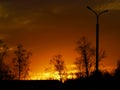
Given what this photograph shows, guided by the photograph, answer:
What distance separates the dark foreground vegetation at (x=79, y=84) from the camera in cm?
4981

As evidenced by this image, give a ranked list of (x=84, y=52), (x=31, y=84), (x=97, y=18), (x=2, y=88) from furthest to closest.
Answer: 1. (x=84, y=52)
2. (x=31, y=84)
3. (x=2, y=88)
4. (x=97, y=18)

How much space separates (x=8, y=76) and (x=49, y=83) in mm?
24696

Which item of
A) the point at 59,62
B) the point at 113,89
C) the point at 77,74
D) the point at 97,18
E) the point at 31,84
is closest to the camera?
the point at 113,89

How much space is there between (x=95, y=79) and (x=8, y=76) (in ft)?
157

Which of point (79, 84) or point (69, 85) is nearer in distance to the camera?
point (79, 84)

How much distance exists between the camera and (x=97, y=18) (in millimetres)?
52406

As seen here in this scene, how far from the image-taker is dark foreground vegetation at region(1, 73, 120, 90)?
1961 inches

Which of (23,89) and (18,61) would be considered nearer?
(23,89)

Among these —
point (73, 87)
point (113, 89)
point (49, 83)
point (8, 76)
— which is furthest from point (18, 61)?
point (113, 89)

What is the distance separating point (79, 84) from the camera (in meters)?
54.6

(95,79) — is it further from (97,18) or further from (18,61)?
(18,61)

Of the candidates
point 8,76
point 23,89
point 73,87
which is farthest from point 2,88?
point 8,76

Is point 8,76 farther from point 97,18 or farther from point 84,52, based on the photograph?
point 97,18

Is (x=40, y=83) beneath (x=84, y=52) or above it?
beneath
